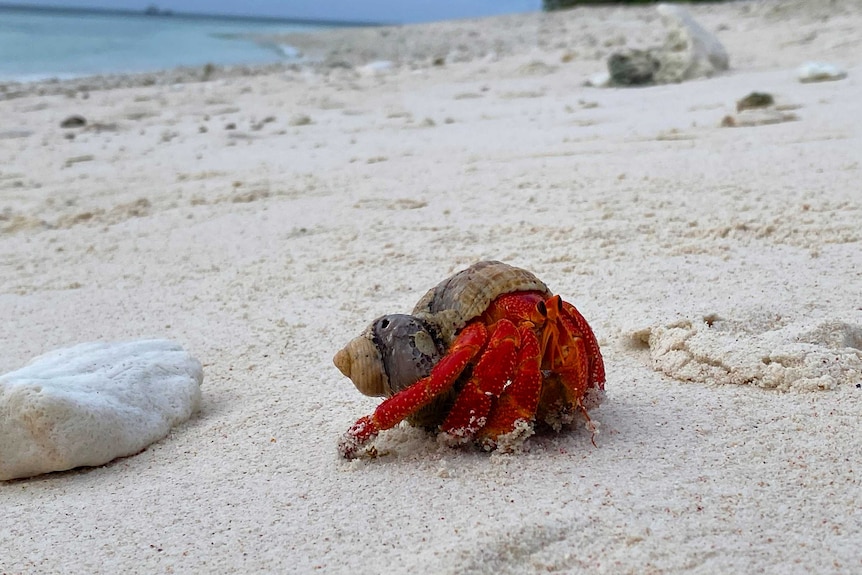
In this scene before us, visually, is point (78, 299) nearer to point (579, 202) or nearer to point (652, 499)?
point (579, 202)

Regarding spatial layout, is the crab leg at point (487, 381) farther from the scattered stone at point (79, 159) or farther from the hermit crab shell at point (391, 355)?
the scattered stone at point (79, 159)

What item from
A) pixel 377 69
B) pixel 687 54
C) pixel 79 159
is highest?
pixel 687 54

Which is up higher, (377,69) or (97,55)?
(377,69)

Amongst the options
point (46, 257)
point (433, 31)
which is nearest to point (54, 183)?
point (46, 257)

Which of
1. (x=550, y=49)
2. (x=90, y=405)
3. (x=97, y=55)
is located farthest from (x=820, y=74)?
(x=97, y=55)

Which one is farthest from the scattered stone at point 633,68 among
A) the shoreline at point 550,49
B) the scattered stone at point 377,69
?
the scattered stone at point 377,69

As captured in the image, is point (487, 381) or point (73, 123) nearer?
point (487, 381)

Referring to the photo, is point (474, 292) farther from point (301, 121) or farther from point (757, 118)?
point (301, 121)

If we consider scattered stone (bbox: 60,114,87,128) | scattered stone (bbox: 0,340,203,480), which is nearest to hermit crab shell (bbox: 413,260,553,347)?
scattered stone (bbox: 0,340,203,480)
